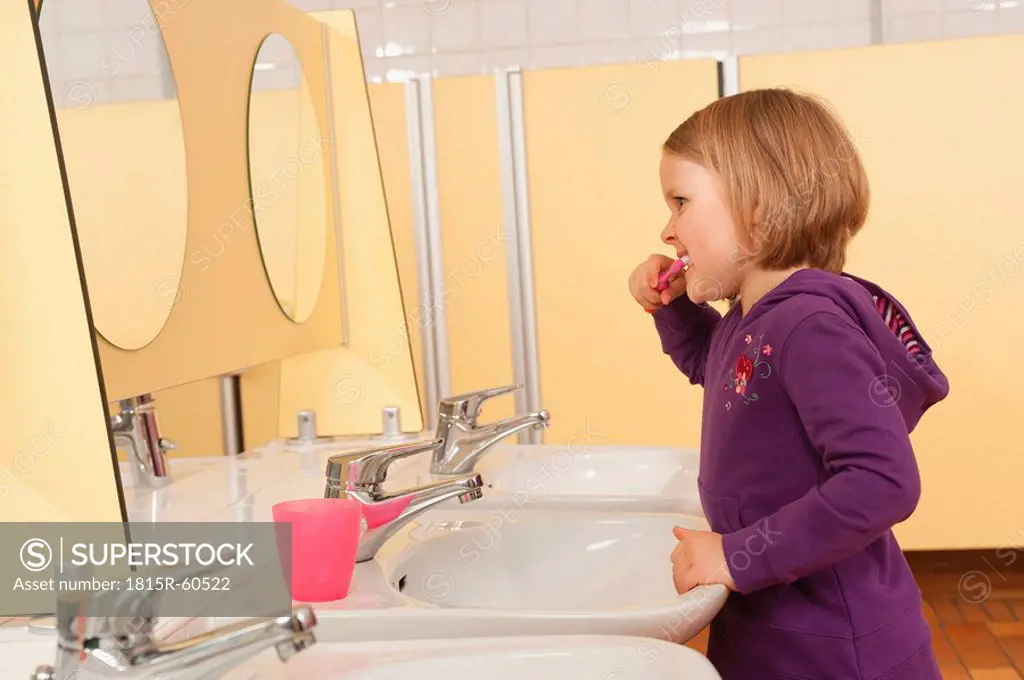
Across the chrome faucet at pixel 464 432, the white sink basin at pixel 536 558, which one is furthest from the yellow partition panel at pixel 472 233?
the white sink basin at pixel 536 558

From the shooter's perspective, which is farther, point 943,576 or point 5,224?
point 943,576

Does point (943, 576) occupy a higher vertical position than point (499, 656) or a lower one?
lower

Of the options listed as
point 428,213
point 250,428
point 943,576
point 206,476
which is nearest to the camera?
point 206,476

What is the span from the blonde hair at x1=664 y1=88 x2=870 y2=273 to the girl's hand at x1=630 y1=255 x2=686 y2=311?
23cm

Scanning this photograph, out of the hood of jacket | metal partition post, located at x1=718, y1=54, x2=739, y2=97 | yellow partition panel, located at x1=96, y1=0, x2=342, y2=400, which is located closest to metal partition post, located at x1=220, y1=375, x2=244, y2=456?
yellow partition panel, located at x1=96, y1=0, x2=342, y2=400

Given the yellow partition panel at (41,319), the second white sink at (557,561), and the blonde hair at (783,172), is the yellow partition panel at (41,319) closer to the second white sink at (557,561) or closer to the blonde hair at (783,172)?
the second white sink at (557,561)

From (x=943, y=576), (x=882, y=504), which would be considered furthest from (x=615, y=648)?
(x=943, y=576)

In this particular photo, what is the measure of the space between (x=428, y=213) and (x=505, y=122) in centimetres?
29

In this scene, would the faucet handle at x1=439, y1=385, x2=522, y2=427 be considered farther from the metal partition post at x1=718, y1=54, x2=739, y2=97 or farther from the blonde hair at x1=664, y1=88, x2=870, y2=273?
the metal partition post at x1=718, y1=54, x2=739, y2=97

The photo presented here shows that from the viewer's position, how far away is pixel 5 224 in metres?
0.90

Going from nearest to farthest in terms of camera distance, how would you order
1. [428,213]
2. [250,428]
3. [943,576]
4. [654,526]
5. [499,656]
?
[499,656], [654,526], [250,428], [428,213], [943,576]

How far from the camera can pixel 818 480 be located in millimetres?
1007

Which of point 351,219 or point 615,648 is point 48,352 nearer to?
point 615,648

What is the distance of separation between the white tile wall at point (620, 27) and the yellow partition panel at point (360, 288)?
127 cm
